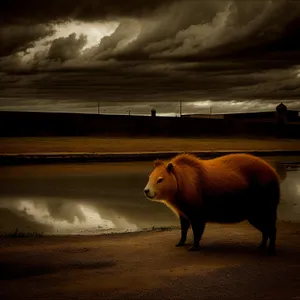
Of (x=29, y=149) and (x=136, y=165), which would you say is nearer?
(x=136, y=165)

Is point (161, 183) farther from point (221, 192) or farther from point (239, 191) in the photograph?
point (239, 191)

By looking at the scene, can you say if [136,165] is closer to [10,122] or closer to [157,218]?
[157,218]

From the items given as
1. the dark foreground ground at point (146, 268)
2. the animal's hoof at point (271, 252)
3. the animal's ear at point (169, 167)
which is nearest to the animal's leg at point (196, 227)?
the dark foreground ground at point (146, 268)

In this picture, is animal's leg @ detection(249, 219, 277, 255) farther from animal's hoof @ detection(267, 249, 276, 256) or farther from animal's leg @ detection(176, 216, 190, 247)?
animal's leg @ detection(176, 216, 190, 247)

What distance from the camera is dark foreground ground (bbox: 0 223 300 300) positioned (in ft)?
18.9

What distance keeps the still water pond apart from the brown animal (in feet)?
11.6

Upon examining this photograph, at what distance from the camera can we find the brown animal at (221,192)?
7.82m

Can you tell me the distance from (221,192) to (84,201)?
8786 mm

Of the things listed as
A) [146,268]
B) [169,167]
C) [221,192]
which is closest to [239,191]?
[221,192]

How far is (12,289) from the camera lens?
5957mm

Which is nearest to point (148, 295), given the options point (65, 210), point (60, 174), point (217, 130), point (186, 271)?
point (186, 271)

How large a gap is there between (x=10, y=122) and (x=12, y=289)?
149ft

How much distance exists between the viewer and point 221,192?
7.94 meters

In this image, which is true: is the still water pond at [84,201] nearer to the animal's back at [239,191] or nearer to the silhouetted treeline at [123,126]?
the animal's back at [239,191]
